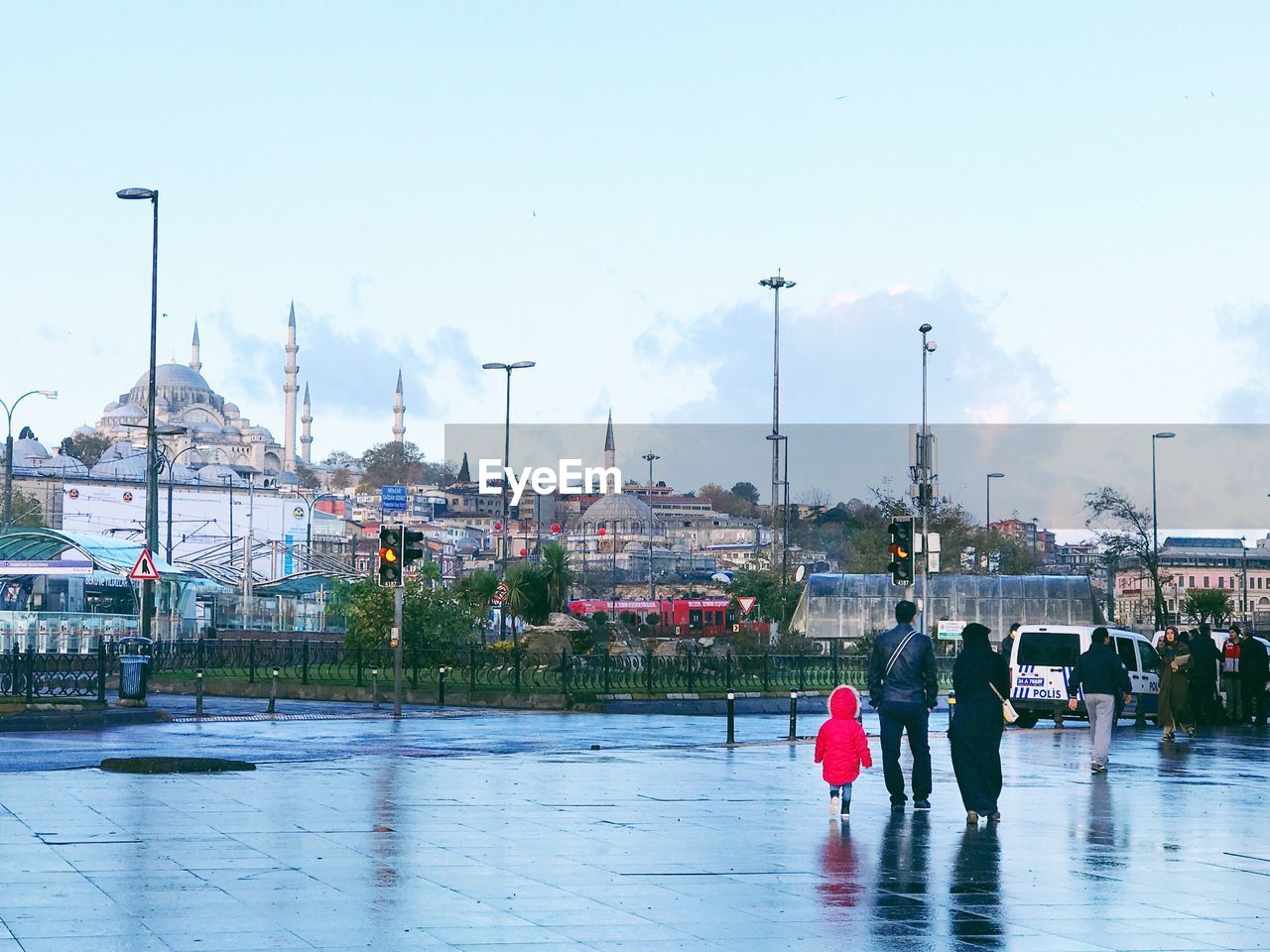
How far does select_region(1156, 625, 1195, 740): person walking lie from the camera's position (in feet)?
86.2

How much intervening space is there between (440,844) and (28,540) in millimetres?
50776

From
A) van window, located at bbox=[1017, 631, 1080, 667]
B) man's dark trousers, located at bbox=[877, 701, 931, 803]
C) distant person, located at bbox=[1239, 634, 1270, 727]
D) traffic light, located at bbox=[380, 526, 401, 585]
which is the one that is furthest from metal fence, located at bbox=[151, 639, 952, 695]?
man's dark trousers, located at bbox=[877, 701, 931, 803]

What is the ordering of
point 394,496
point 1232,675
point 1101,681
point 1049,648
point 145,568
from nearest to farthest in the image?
point 1101,681 → point 1049,648 → point 1232,675 → point 145,568 → point 394,496

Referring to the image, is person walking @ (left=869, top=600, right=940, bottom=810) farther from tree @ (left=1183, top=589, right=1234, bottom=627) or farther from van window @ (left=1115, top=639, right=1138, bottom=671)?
tree @ (left=1183, top=589, right=1234, bottom=627)

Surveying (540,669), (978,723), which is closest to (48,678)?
(540,669)

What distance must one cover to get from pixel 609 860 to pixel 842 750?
3486 mm

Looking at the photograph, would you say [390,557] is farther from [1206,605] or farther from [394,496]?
[1206,605]

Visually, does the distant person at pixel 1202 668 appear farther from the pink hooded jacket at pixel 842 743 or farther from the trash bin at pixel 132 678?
the trash bin at pixel 132 678

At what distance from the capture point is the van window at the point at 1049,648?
29766 millimetres

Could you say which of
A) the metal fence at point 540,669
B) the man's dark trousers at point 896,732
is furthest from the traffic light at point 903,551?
the man's dark trousers at point 896,732

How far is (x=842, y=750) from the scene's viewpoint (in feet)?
46.8

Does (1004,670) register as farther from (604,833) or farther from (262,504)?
(262,504)

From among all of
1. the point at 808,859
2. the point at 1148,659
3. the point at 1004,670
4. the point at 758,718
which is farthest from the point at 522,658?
the point at 808,859

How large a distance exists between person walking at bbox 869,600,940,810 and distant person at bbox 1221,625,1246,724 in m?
17.6
